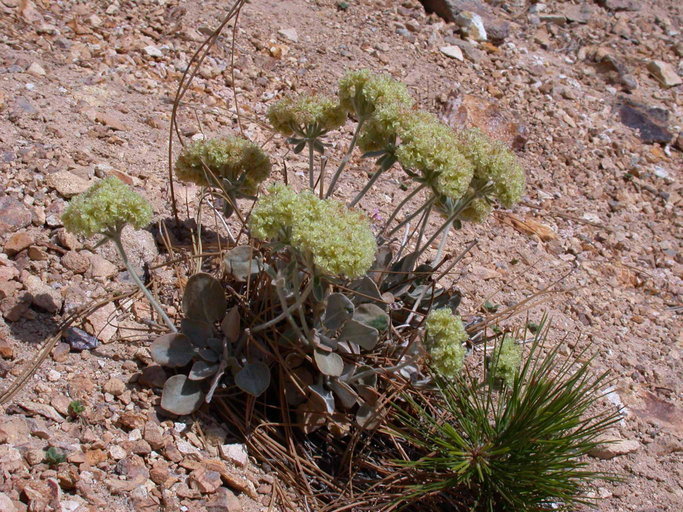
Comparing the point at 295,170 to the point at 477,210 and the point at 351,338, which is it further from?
the point at 351,338

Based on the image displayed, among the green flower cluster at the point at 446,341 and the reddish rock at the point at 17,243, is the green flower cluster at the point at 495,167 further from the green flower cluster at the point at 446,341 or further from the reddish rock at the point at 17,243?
the reddish rock at the point at 17,243

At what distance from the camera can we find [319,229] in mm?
2107

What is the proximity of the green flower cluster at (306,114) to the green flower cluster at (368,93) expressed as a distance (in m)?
0.06

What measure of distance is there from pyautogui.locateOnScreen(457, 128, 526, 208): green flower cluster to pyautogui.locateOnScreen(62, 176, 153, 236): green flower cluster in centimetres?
123

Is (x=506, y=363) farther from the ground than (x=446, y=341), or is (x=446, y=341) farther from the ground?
(x=446, y=341)

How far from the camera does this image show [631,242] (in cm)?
507

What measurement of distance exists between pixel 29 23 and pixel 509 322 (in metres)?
3.54

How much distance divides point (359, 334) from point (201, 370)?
2.07ft

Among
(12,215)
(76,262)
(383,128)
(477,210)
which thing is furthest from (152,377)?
(477,210)

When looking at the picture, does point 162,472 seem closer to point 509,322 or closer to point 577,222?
point 509,322

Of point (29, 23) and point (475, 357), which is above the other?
point (29, 23)

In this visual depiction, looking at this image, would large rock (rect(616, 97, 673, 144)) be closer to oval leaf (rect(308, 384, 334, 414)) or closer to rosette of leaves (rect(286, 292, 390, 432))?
rosette of leaves (rect(286, 292, 390, 432))

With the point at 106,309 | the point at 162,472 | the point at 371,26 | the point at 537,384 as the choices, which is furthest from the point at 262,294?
the point at 371,26

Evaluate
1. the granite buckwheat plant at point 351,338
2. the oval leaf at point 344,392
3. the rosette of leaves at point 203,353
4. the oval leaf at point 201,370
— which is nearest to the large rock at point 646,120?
the granite buckwheat plant at point 351,338
